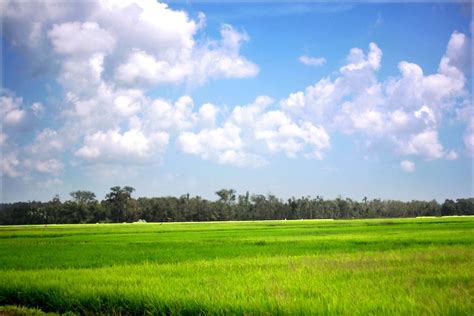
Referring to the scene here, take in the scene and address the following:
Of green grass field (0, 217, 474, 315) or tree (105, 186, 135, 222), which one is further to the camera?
tree (105, 186, 135, 222)

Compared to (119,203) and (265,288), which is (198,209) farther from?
(265,288)

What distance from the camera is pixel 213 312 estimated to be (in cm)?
770

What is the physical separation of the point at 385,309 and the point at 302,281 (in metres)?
2.98

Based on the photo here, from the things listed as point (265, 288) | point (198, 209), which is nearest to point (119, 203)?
point (198, 209)

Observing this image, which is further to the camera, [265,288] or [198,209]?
[198,209]

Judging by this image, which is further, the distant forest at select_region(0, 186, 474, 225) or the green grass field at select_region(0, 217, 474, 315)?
the distant forest at select_region(0, 186, 474, 225)

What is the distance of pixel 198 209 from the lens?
359 ft

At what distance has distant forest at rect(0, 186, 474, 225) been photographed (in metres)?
96.9

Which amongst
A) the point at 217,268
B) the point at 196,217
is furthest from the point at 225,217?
→ the point at 217,268

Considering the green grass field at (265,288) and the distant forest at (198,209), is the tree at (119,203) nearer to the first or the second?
the distant forest at (198,209)

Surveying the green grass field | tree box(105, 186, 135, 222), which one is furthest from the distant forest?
the green grass field

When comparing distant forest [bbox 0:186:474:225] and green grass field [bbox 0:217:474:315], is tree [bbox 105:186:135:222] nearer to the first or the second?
distant forest [bbox 0:186:474:225]

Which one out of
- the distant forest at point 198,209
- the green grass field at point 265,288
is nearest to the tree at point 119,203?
the distant forest at point 198,209

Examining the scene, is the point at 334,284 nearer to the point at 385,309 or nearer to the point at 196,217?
the point at 385,309
